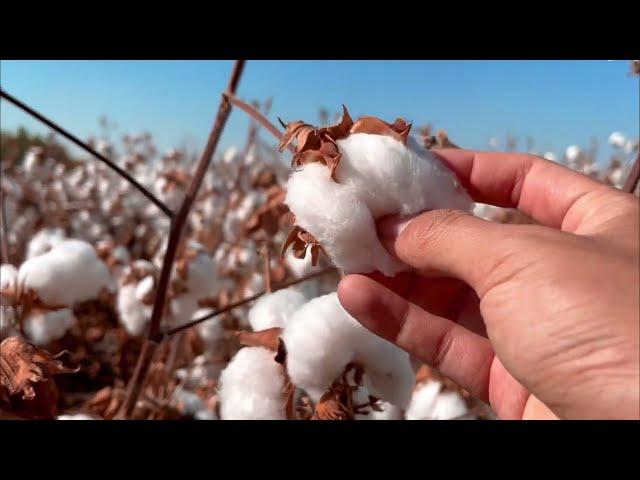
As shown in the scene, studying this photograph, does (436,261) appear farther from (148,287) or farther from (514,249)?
(148,287)

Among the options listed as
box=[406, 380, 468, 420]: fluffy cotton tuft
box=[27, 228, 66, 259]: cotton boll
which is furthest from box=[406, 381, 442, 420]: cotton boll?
box=[27, 228, 66, 259]: cotton boll

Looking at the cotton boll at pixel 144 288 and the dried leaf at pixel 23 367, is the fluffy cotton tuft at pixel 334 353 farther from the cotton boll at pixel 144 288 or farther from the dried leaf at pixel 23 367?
the cotton boll at pixel 144 288

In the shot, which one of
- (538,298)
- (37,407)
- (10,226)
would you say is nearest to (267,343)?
(37,407)

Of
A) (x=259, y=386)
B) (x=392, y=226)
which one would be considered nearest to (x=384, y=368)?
(x=259, y=386)

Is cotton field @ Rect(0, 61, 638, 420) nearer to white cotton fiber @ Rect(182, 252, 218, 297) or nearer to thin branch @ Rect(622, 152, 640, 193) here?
white cotton fiber @ Rect(182, 252, 218, 297)

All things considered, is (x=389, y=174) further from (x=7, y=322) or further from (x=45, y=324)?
(x=45, y=324)
